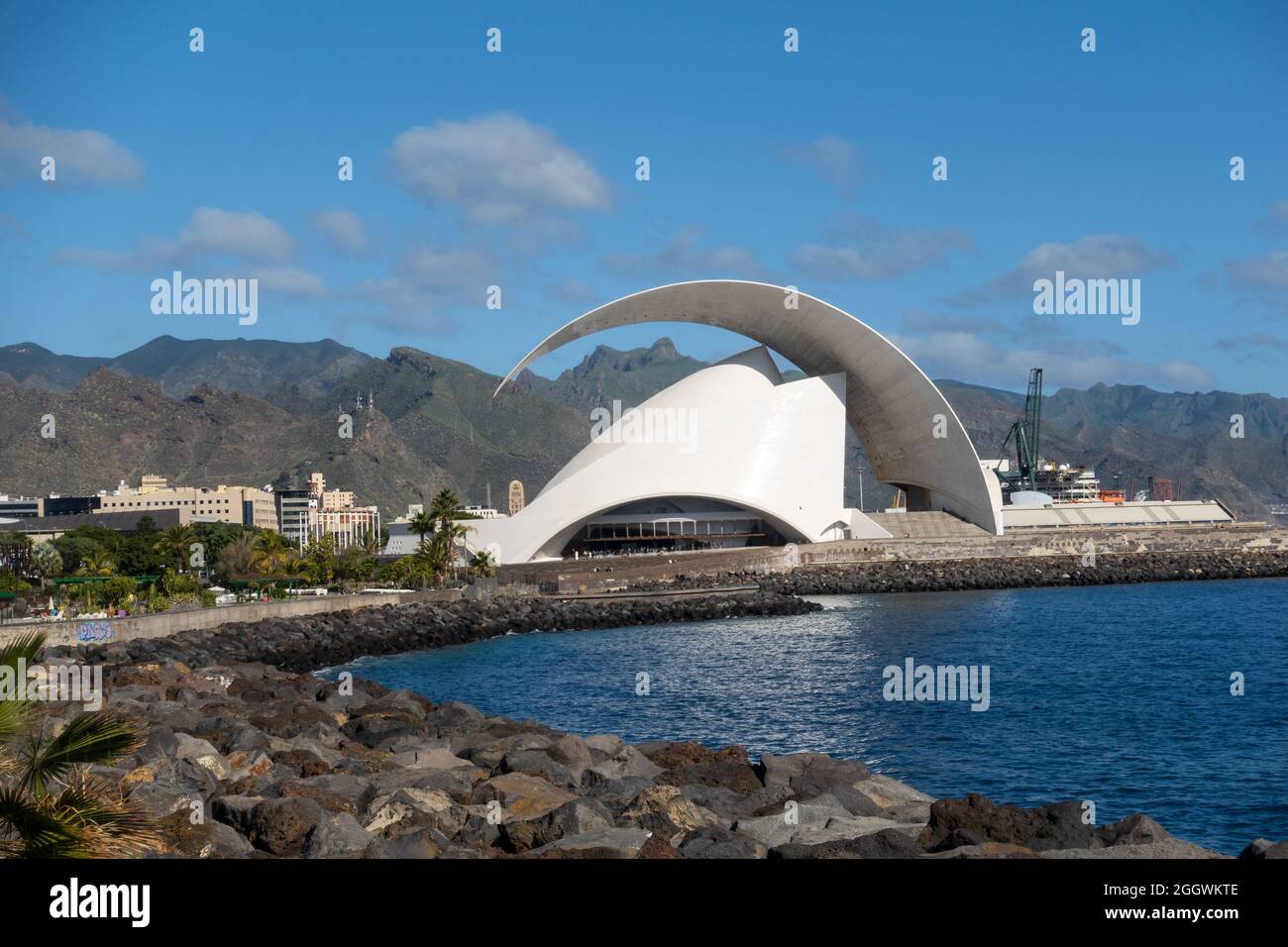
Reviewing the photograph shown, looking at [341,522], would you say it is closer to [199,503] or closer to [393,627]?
[199,503]

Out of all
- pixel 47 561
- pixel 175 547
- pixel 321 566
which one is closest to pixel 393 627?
pixel 321 566

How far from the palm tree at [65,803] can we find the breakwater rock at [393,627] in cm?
2025

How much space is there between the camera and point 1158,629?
31.1m

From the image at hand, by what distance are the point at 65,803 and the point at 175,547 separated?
4541cm

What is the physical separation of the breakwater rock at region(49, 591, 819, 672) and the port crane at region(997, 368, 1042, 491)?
6429 centimetres

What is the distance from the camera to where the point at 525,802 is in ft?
35.8

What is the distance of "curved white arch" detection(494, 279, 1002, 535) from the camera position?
160ft

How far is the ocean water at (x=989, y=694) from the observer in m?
14.1

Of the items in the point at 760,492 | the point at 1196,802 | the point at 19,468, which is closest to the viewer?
the point at 1196,802

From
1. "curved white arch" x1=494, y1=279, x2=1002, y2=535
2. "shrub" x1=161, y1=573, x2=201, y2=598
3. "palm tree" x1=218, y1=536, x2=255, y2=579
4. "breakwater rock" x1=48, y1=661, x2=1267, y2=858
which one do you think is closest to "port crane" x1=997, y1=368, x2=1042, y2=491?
"curved white arch" x1=494, y1=279, x2=1002, y2=535

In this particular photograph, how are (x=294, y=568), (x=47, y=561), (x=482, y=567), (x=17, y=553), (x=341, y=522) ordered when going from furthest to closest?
(x=341, y=522) → (x=17, y=553) → (x=47, y=561) → (x=294, y=568) → (x=482, y=567)
